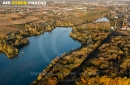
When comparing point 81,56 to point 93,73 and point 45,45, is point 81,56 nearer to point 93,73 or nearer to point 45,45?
point 93,73

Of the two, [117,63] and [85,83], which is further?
[117,63]

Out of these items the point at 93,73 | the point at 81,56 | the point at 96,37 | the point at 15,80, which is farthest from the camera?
the point at 96,37

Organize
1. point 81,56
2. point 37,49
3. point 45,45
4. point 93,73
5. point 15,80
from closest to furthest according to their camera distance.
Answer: point 93,73, point 15,80, point 81,56, point 37,49, point 45,45

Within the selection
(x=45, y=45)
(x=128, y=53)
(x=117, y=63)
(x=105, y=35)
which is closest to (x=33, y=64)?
(x=45, y=45)

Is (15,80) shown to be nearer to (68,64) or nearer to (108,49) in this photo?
(68,64)

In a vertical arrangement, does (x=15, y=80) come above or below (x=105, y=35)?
below

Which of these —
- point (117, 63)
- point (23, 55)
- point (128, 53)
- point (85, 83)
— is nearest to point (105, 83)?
point (85, 83)
